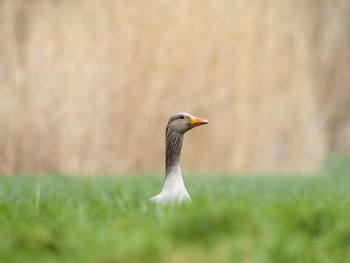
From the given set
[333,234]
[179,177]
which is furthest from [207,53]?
[333,234]

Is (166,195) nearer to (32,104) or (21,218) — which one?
(21,218)

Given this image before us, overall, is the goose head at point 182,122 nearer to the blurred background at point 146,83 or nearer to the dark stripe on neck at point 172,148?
the dark stripe on neck at point 172,148

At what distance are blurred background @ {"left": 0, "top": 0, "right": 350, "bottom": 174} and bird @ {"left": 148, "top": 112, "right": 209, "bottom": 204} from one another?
465 inches

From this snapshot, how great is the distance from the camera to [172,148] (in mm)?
7992

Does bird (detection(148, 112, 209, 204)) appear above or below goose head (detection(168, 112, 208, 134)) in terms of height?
below

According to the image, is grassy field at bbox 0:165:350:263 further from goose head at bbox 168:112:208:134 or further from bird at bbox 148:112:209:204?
goose head at bbox 168:112:208:134

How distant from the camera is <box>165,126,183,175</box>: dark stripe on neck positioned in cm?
771

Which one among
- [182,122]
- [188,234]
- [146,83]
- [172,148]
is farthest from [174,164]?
[146,83]

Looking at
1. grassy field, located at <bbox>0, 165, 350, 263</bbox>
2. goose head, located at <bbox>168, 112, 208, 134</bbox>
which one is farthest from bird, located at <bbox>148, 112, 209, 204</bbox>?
grassy field, located at <bbox>0, 165, 350, 263</bbox>

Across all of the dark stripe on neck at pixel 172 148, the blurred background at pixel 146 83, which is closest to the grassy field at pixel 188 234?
→ the dark stripe on neck at pixel 172 148

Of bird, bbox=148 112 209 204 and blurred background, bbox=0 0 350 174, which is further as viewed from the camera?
blurred background, bbox=0 0 350 174

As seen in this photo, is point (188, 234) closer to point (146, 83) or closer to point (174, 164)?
point (174, 164)

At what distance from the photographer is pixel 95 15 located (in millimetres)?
21109

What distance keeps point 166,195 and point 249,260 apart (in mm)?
2484
